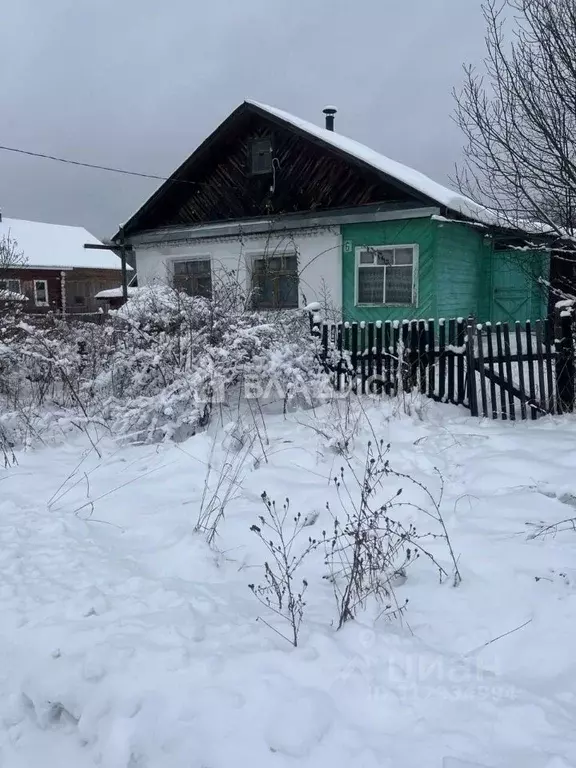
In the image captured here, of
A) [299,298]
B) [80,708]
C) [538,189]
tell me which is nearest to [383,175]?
[299,298]

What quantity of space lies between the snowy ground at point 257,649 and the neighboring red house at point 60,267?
24496mm

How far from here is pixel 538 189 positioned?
595 centimetres

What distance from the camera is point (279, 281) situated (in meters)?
12.4

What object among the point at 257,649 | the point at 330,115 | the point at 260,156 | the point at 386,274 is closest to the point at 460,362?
the point at 257,649

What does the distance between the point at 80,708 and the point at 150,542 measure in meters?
1.35

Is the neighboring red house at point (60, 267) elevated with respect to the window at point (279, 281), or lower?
elevated

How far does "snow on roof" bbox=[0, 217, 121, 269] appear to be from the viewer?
27.0 meters

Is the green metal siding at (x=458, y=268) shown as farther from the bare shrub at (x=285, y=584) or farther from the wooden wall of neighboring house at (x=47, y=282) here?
the wooden wall of neighboring house at (x=47, y=282)

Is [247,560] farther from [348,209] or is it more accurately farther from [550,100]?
[348,209]

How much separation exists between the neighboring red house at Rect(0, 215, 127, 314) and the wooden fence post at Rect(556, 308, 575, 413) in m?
24.2

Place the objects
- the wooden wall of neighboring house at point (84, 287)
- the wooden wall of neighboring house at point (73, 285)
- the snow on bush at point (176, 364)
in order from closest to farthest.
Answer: the snow on bush at point (176, 364)
the wooden wall of neighboring house at point (73, 285)
the wooden wall of neighboring house at point (84, 287)

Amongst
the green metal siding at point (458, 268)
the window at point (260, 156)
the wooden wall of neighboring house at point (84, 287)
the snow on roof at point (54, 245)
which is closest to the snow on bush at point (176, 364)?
the green metal siding at point (458, 268)

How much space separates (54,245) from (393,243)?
23865 millimetres

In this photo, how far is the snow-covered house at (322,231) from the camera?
10.4 metres
